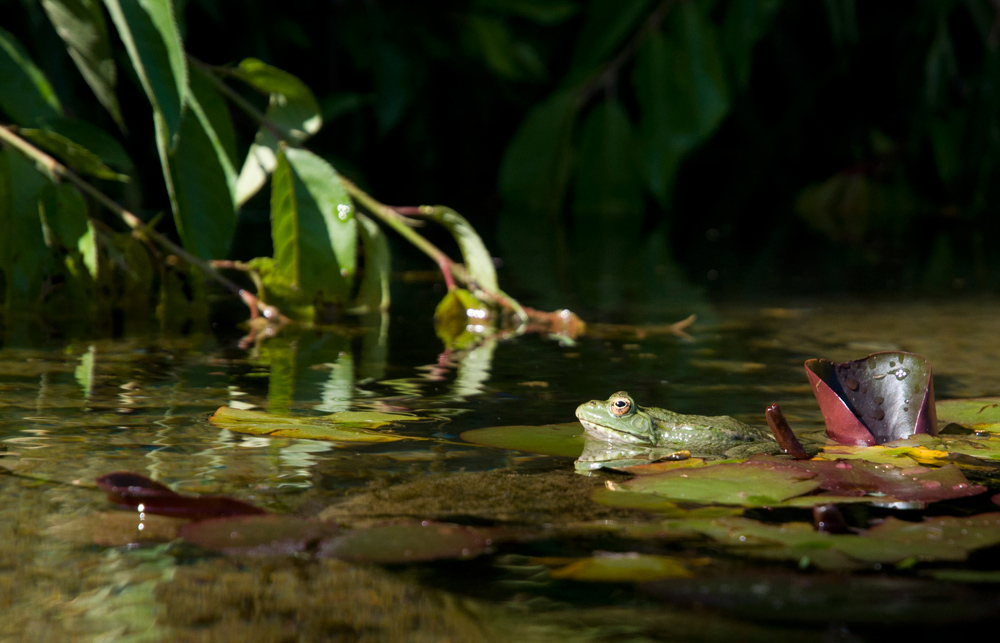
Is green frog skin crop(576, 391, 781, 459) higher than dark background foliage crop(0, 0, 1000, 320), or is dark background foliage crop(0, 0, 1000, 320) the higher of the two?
dark background foliage crop(0, 0, 1000, 320)

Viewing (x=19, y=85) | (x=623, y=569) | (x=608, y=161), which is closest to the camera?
(x=623, y=569)

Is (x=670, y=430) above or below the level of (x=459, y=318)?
below

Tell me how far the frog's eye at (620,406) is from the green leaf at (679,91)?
3.64m

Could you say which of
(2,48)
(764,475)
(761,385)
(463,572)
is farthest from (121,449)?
(2,48)

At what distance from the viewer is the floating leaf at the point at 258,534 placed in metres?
1.01

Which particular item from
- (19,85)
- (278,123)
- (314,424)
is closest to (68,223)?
(19,85)

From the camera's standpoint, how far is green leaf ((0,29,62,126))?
7.63ft

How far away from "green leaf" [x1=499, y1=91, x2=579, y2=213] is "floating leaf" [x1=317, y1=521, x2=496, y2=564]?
4578mm

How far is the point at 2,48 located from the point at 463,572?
183cm

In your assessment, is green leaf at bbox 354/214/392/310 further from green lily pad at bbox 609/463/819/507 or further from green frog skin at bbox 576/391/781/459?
green lily pad at bbox 609/463/819/507

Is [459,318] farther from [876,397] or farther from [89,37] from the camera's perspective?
[876,397]

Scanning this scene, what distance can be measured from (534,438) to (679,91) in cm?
383

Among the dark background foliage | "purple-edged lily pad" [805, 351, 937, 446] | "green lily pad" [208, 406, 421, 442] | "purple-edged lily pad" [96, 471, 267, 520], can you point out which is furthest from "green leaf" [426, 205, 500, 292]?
"purple-edged lily pad" [96, 471, 267, 520]

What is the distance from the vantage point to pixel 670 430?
1.50 m
